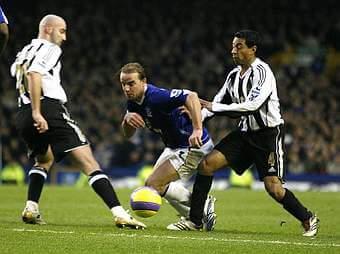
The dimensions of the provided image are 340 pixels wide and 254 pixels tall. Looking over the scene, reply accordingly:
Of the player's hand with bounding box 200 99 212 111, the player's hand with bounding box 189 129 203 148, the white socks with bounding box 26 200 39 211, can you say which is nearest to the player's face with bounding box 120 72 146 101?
the player's hand with bounding box 200 99 212 111

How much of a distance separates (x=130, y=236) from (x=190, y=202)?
1453 millimetres

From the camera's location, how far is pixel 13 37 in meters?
33.2

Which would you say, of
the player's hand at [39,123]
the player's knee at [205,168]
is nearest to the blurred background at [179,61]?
the player's knee at [205,168]

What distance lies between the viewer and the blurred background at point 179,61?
2547 centimetres

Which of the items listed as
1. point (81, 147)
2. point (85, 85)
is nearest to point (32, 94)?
point (81, 147)

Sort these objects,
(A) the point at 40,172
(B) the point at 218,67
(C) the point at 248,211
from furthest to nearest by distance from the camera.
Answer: (B) the point at 218,67, (C) the point at 248,211, (A) the point at 40,172

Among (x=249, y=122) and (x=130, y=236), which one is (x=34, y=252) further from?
(x=249, y=122)

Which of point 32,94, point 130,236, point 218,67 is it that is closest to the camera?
point 130,236

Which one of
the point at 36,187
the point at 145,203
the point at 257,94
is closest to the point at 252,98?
the point at 257,94

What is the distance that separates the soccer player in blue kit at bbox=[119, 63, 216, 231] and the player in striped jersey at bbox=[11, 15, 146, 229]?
1.68ft

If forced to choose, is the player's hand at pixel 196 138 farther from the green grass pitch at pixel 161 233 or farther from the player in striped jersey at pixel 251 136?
the green grass pitch at pixel 161 233

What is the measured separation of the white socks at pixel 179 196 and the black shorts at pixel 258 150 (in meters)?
0.66

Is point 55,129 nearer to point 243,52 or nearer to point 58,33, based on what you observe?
point 58,33

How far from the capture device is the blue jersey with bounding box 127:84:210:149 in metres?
10.2
